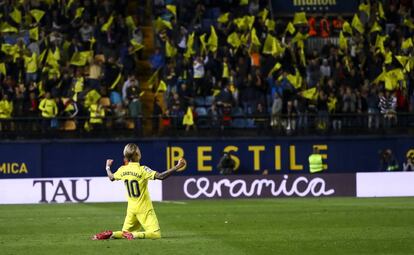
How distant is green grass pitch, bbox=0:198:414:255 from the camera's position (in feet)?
54.2

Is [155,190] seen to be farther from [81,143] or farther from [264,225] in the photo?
[264,225]

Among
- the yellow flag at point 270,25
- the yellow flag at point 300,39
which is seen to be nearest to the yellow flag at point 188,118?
the yellow flag at point 270,25

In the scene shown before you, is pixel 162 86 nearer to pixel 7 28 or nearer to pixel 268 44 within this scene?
pixel 268 44

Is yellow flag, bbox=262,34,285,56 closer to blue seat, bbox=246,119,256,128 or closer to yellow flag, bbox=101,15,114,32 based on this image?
blue seat, bbox=246,119,256,128

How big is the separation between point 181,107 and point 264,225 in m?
13.9

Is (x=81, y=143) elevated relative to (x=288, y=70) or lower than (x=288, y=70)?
lower

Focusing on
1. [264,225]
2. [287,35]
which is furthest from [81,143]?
[264,225]

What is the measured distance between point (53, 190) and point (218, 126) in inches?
249

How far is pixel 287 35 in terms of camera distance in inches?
1506

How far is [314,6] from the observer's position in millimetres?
40344

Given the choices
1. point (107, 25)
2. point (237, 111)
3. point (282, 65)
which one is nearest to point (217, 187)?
point (237, 111)

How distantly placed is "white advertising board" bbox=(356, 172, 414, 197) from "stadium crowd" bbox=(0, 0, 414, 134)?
304 cm

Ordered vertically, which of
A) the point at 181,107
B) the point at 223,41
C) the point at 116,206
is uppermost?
the point at 223,41

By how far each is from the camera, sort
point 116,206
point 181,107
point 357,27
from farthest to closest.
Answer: point 357,27
point 181,107
point 116,206
